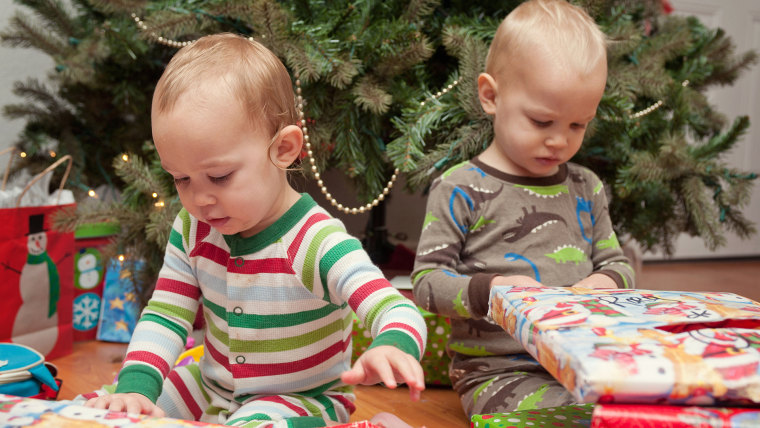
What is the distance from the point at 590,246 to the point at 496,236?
0.56ft

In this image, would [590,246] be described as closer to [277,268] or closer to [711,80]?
[277,268]

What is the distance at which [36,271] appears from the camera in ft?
4.23

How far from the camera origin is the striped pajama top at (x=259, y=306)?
70 centimetres

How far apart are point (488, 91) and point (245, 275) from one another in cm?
49

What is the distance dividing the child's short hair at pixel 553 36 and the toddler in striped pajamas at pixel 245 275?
0.38m

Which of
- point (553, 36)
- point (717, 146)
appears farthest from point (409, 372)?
point (717, 146)

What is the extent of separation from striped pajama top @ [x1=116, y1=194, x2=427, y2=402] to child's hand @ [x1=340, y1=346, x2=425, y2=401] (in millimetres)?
146

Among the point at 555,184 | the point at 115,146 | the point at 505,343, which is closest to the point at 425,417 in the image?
the point at 505,343

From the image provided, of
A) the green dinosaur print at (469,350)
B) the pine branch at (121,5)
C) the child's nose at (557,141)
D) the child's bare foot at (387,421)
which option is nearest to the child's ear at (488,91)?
the child's nose at (557,141)

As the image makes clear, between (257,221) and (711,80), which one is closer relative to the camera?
(257,221)

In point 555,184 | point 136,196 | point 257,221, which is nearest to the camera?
point 257,221

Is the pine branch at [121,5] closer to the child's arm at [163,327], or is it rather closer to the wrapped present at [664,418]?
the child's arm at [163,327]

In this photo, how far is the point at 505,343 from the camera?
0.94 meters

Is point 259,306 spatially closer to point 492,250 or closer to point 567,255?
point 492,250
